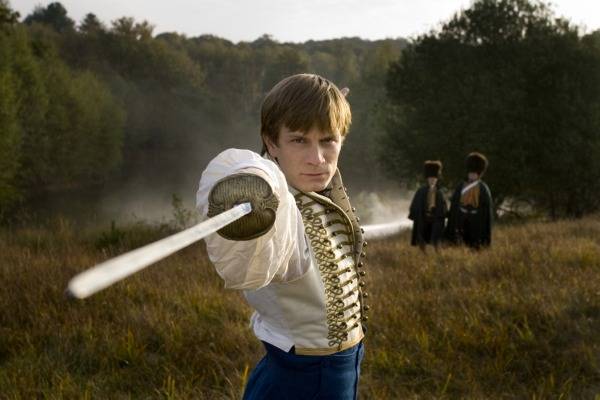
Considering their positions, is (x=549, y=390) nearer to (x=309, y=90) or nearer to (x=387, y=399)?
(x=387, y=399)

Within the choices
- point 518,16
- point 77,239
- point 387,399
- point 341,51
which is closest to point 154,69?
point 341,51

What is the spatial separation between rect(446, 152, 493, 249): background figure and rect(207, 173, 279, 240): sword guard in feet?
28.3

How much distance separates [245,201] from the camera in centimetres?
124

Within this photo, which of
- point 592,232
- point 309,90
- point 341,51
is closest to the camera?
point 309,90

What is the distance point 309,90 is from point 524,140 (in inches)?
797

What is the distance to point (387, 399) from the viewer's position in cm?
364

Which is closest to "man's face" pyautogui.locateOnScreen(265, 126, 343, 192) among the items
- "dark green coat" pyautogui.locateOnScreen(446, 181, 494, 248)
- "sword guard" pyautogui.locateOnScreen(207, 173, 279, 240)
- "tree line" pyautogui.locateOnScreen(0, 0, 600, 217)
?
"sword guard" pyautogui.locateOnScreen(207, 173, 279, 240)

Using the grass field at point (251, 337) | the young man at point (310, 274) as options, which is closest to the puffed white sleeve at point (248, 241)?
the young man at point (310, 274)

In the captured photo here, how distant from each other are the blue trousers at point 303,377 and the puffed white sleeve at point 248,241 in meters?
0.69

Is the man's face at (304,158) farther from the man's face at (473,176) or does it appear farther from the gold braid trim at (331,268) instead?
the man's face at (473,176)

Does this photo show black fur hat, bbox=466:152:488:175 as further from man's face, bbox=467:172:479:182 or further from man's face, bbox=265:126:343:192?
man's face, bbox=265:126:343:192

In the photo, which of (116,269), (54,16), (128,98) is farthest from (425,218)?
(54,16)

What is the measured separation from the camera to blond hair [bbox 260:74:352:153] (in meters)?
2.01

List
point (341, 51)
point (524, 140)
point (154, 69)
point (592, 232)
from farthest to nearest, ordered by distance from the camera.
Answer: point (341, 51)
point (154, 69)
point (524, 140)
point (592, 232)
